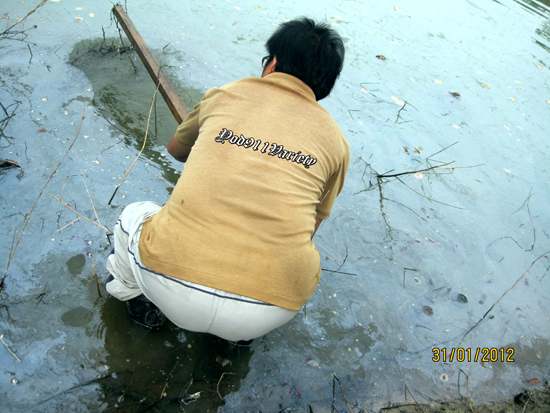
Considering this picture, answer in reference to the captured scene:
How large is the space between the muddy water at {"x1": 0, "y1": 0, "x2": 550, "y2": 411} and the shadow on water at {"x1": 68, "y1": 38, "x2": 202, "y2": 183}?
14 mm

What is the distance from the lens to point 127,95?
114 inches

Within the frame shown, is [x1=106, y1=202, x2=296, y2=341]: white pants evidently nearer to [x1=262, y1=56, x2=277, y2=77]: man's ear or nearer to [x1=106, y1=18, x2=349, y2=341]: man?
[x1=106, y1=18, x2=349, y2=341]: man

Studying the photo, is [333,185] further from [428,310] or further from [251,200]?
[428,310]

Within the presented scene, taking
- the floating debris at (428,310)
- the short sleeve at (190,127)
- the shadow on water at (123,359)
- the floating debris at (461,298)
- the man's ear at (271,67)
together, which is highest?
the man's ear at (271,67)

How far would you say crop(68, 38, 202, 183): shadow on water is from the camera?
8.52 ft

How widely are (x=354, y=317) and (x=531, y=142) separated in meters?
2.98

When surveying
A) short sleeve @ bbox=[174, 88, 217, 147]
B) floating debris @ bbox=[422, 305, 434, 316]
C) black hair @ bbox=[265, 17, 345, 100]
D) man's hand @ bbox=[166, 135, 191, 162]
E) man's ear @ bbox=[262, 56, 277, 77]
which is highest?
black hair @ bbox=[265, 17, 345, 100]

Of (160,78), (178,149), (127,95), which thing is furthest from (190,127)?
(127,95)

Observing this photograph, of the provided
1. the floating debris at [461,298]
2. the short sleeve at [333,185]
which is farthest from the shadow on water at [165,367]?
the floating debris at [461,298]

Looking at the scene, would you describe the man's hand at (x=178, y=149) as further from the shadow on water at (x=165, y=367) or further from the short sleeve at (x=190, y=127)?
the shadow on water at (x=165, y=367)
